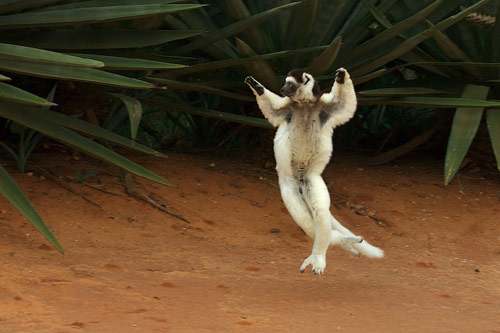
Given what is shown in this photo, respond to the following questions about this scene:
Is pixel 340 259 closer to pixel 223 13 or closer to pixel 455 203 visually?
pixel 455 203

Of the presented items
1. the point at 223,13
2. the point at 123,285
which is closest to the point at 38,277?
the point at 123,285

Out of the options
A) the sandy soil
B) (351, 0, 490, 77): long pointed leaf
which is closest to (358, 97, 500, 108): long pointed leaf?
(351, 0, 490, 77): long pointed leaf

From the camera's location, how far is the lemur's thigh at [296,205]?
4.52m

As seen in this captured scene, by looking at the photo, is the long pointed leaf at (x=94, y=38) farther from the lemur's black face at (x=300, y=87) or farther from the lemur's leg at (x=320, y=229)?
the lemur's leg at (x=320, y=229)

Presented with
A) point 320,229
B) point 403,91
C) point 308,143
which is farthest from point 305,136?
point 403,91

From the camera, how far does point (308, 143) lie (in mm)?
4555

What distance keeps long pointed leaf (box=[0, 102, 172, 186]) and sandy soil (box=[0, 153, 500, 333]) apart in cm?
52

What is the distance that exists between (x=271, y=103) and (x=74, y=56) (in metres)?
1.07

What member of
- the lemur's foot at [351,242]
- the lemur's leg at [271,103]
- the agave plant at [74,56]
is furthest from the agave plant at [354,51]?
the lemur's foot at [351,242]

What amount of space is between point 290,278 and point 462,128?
1885 mm

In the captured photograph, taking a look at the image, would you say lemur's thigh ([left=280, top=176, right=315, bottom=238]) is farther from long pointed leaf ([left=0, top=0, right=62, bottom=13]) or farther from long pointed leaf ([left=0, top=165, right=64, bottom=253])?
long pointed leaf ([left=0, top=0, right=62, bottom=13])

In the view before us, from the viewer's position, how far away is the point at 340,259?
18.9 feet

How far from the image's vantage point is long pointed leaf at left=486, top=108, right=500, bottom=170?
618 cm

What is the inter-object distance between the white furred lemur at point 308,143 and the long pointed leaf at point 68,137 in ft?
2.75
